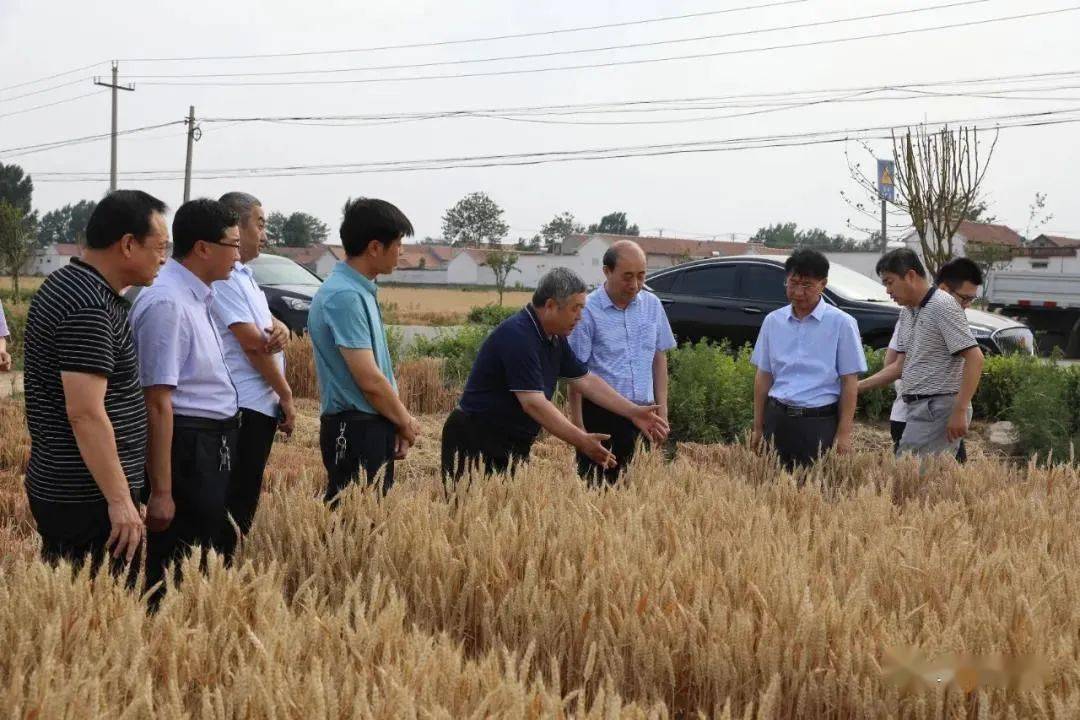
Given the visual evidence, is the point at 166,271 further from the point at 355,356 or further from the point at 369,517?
the point at 369,517

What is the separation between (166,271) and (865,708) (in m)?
2.45

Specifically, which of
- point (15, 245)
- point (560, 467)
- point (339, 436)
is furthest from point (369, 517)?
point (15, 245)

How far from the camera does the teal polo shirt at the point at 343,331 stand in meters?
4.17

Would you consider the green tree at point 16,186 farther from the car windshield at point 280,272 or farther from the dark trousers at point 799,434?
the dark trousers at point 799,434

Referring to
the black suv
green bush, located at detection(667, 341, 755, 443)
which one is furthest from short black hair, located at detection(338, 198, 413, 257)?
the black suv

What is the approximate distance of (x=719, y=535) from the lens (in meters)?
3.86

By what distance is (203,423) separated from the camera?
3.77 m

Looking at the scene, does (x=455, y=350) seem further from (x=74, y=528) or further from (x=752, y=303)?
(x=74, y=528)

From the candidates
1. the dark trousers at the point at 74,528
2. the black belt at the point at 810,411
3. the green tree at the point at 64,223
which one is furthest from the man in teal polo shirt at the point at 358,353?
the green tree at the point at 64,223

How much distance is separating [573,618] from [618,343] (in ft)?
8.05

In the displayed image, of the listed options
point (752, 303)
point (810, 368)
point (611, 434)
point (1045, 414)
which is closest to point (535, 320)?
point (611, 434)

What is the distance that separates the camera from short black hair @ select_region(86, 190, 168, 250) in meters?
3.26

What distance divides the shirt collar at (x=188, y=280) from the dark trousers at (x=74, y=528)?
30.0 inches

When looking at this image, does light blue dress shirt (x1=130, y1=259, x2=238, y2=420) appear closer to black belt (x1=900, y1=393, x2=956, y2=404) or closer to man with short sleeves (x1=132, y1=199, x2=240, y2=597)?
man with short sleeves (x1=132, y1=199, x2=240, y2=597)
